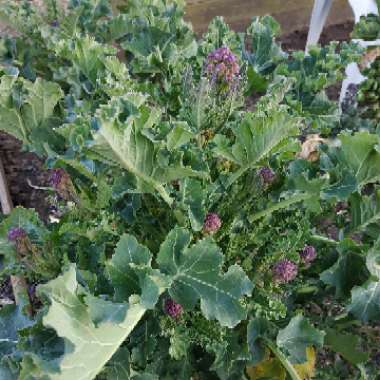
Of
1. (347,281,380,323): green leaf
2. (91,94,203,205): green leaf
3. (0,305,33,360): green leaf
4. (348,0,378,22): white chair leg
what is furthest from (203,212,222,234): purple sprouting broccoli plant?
(348,0,378,22): white chair leg

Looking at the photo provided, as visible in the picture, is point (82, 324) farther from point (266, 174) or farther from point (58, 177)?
point (266, 174)

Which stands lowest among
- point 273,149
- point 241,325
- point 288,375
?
point 288,375

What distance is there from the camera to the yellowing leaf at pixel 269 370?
1.60m

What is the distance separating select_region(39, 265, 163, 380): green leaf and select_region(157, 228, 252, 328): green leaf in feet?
0.41

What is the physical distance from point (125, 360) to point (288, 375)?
19.0 inches

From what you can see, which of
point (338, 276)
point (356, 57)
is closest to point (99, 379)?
point (338, 276)

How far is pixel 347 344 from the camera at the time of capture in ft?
4.93

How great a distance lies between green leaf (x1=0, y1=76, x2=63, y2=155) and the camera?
1.40m

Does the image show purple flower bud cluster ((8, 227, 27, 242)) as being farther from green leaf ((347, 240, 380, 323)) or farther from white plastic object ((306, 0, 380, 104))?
white plastic object ((306, 0, 380, 104))

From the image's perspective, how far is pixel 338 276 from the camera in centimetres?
142

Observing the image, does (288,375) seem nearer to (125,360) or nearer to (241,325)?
(241,325)

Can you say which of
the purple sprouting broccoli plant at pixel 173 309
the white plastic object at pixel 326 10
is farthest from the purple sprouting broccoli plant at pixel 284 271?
the white plastic object at pixel 326 10

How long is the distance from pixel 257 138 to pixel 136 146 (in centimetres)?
23

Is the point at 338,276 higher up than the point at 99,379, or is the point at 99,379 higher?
the point at 338,276
